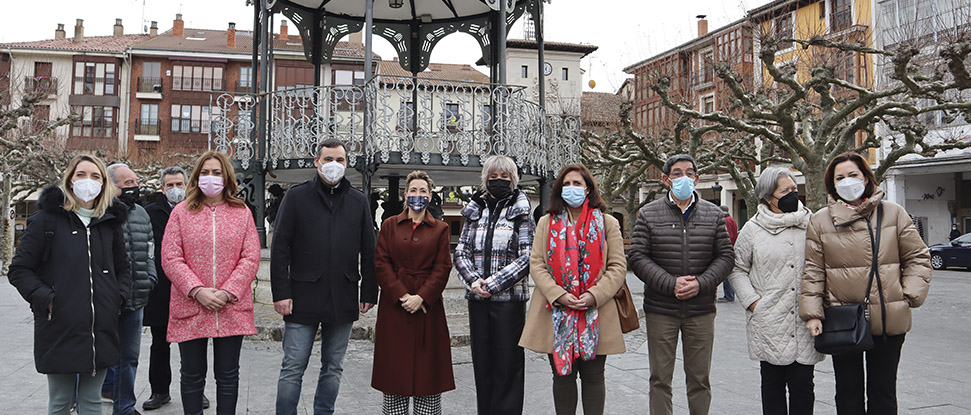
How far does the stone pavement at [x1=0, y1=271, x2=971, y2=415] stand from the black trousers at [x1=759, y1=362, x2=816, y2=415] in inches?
34.9

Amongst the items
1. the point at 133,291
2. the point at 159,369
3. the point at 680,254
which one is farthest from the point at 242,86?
the point at 680,254

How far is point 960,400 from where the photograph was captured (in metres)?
5.62

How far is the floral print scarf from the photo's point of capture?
4254 millimetres

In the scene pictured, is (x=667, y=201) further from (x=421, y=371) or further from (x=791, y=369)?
(x=421, y=371)

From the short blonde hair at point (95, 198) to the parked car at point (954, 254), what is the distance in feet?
97.1

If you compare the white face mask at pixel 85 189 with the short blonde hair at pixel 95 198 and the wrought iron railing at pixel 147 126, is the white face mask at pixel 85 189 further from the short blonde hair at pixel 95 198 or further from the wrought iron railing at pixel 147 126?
the wrought iron railing at pixel 147 126

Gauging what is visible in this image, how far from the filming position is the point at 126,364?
186 inches

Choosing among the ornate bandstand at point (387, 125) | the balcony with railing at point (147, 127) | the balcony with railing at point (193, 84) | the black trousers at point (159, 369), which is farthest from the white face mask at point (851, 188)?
the balcony with railing at point (147, 127)

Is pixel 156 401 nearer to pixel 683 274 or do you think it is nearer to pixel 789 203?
pixel 683 274

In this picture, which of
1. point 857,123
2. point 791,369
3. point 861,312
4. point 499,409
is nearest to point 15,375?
point 499,409

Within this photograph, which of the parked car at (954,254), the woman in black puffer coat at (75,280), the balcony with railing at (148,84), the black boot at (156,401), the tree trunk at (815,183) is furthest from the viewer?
the balcony with railing at (148,84)

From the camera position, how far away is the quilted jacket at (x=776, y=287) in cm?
419

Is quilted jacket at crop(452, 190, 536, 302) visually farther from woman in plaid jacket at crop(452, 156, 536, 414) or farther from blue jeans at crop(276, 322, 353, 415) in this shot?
blue jeans at crop(276, 322, 353, 415)

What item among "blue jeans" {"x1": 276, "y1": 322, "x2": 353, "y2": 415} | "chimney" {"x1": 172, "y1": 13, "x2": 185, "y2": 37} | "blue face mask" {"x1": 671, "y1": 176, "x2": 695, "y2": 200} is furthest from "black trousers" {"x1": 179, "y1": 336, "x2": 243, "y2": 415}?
"chimney" {"x1": 172, "y1": 13, "x2": 185, "y2": 37}
